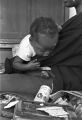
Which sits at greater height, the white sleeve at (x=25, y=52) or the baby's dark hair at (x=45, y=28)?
the baby's dark hair at (x=45, y=28)

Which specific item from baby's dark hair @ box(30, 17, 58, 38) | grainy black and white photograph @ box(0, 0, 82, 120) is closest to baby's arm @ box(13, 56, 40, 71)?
grainy black and white photograph @ box(0, 0, 82, 120)

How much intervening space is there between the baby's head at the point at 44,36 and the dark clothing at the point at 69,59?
0.05m

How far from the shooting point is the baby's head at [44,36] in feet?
3.62

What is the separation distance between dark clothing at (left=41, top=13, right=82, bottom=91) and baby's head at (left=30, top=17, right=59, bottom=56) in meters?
0.05

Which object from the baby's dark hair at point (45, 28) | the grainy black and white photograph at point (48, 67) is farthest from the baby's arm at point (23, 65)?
the baby's dark hair at point (45, 28)

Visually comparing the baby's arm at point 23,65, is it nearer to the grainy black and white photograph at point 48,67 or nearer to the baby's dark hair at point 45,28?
the grainy black and white photograph at point 48,67

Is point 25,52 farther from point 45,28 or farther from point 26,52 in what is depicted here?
point 45,28

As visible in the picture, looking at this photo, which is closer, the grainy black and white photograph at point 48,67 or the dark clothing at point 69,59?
the grainy black and white photograph at point 48,67

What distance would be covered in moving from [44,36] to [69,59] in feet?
0.45

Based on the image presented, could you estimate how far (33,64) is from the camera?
1115 millimetres

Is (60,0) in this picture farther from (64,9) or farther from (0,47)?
(0,47)

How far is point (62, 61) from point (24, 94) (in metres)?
0.22

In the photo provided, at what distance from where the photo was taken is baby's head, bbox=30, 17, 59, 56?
1.10m

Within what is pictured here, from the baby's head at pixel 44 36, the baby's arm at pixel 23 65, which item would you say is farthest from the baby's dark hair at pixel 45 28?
the baby's arm at pixel 23 65
